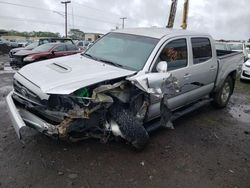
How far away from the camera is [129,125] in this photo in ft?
11.3

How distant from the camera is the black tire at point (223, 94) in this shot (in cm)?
614

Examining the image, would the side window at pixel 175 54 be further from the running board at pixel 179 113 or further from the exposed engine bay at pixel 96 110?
the running board at pixel 179 113

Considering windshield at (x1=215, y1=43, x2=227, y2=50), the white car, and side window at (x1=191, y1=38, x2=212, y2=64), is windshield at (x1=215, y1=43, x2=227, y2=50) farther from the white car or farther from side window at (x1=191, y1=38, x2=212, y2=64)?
side window at (x1=191, y1=38, x2=212, y2=64)

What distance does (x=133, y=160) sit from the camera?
11.8 ft

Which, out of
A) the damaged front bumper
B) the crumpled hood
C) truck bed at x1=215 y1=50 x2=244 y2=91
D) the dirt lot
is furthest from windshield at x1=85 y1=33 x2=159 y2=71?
truck bed at x1=215 y1=50 x2=244 y2=91

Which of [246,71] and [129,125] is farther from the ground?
[246,71]

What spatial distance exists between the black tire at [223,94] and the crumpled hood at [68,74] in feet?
10.9

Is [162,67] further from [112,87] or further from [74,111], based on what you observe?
[74,111]

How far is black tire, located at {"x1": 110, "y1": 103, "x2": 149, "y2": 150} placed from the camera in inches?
135

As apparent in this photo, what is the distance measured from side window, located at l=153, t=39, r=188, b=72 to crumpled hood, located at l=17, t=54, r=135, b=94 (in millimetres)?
858

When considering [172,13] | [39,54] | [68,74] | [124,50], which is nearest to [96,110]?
[68,74]

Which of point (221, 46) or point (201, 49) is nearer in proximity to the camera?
point (201, 49)

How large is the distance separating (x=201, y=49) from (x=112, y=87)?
2753 millimetres

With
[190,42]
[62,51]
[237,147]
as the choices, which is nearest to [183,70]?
[190,42]
